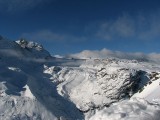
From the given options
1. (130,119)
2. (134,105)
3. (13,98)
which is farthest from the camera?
(13,98)

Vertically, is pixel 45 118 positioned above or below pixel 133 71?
below

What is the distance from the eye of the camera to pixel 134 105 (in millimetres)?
13289

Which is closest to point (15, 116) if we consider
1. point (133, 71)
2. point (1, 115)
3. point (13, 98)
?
point (1, 115)

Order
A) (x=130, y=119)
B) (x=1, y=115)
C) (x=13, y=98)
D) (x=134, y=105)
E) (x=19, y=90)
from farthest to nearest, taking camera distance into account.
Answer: (x=19, y=90)
(x=13, y=98)
(x=1, y=115)
(x=134, y=105)
(x=130, y=119)

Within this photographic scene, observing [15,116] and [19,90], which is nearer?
[15,116]

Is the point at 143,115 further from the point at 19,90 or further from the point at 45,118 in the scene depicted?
the point at 19,90

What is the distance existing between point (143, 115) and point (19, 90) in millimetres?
184962

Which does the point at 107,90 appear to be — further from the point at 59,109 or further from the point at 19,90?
the point at 19,90

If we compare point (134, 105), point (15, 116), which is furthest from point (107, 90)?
point (134, 105)

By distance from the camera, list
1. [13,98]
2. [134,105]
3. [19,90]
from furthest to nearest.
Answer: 1. [19,90]
2. [13,98]
3. [134,105]

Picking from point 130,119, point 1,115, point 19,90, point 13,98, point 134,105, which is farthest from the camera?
point 19,90

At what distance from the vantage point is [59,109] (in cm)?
18662

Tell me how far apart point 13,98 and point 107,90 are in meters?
52.2

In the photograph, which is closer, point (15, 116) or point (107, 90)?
point (15, 116)
